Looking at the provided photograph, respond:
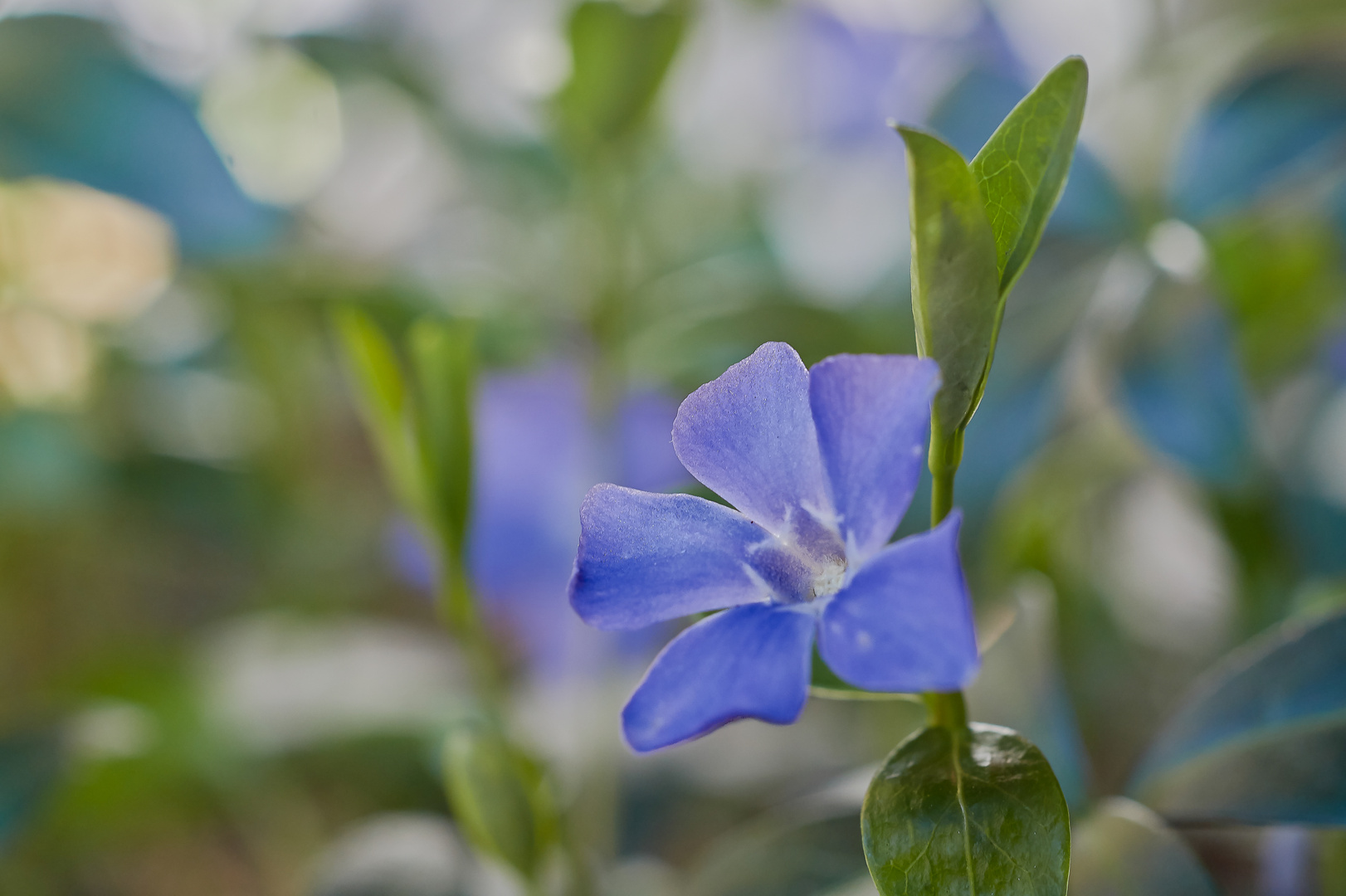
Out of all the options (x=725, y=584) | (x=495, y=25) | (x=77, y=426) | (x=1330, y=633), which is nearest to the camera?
(x=725, y=584)

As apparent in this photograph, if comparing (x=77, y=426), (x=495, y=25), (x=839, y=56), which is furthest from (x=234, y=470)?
(x=839, y=56)

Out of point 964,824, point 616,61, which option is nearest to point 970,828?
point 964,824

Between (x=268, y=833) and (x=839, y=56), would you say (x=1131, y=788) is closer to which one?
(x=268, y=833)

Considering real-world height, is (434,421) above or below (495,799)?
above

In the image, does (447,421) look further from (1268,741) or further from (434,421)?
(1268,741)

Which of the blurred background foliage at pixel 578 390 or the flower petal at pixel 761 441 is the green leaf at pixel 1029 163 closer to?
the flower petal at pixel 761 441

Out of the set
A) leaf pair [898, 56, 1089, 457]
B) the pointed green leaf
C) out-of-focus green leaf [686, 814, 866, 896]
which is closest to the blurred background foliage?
out-of-focus green leaf [686, 814, 866, 896]

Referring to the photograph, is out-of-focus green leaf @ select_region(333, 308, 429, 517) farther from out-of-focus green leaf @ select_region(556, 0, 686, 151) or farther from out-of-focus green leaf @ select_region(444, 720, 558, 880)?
out-of-focus green leaf @ select_region(556, 0, 686, 151)

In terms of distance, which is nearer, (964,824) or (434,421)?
(964,824)
